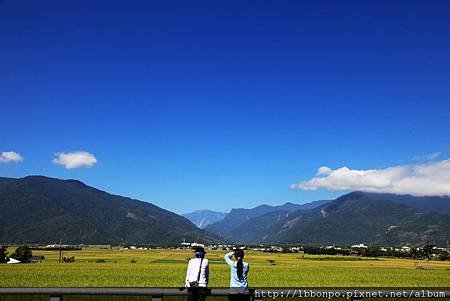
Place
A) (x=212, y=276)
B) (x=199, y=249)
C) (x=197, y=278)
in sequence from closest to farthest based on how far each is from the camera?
(x=197, y=278), (x=199, y=249), (x=212, y=276)

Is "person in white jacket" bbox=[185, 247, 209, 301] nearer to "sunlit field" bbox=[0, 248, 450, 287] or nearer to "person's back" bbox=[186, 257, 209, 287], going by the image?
"person's back" bbox=[186, 257, 209, 287]

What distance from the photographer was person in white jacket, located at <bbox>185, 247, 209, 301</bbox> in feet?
31.7

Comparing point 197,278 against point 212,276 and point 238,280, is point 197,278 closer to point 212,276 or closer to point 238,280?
point 238,280

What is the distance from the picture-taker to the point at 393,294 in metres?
11.4

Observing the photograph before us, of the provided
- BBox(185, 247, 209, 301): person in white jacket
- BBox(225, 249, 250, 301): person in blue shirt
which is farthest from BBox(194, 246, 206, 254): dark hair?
BBox(225, 249, 250, 301): person in blue shirt

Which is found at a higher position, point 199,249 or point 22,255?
point 199,249

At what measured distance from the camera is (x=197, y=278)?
31.8 feet

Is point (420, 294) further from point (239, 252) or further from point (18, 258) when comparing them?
point (18, 258)

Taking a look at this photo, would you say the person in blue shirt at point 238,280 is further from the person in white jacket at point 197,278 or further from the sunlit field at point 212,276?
the sunlit field at point 212,276

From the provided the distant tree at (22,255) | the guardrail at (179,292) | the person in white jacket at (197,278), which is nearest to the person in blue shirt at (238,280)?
the guardrail at (179,292)

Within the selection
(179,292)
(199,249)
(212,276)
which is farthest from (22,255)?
(199,249)

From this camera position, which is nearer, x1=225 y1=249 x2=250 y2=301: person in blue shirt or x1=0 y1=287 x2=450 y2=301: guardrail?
x1=225 y1=249 x2=250 y2=301: person in blue shirt

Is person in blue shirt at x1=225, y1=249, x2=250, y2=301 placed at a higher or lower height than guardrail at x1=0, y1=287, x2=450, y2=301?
higher

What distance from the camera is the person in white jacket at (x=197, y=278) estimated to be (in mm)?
9672
